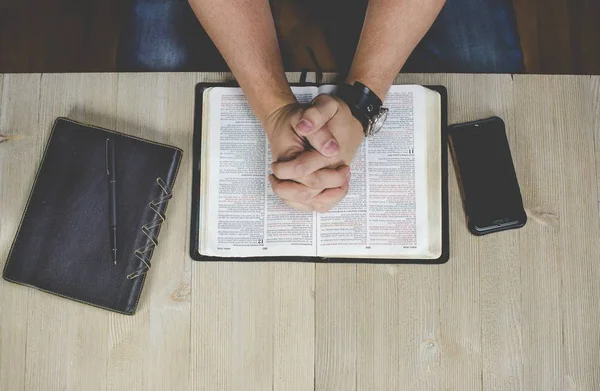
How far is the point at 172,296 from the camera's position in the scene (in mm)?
778

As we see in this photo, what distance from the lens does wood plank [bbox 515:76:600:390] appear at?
2.47 feet

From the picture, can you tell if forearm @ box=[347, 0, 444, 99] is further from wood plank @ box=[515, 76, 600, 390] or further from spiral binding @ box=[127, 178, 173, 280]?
spiral binding @ box=[127, 178, 173, 280]

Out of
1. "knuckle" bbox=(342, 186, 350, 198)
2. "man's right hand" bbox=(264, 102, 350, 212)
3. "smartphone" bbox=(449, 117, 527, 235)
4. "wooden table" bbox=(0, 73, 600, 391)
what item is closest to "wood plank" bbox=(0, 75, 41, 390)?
"wooden table" bbox=(0, 73, 600, 391)

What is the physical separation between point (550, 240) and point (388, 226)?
24cm

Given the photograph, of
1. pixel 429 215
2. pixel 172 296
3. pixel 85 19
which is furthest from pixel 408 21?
pixel 85 19

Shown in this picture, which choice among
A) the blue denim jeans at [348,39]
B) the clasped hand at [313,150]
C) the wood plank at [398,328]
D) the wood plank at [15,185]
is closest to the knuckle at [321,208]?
the clasped hand at [313,150]

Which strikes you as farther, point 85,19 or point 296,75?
point 85,19

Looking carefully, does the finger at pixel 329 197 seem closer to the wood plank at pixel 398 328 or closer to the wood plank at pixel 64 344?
the wood plank at pixel 398 328

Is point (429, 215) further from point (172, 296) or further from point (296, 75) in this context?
point (172, 296)

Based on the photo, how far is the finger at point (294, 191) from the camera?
0.74m

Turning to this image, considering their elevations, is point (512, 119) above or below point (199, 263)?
above

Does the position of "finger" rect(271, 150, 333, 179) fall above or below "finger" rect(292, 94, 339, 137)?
below

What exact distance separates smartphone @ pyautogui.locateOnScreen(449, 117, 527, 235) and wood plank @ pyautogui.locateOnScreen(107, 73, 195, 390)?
1.39 ft

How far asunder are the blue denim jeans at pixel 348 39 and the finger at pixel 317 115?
0.25 meters
